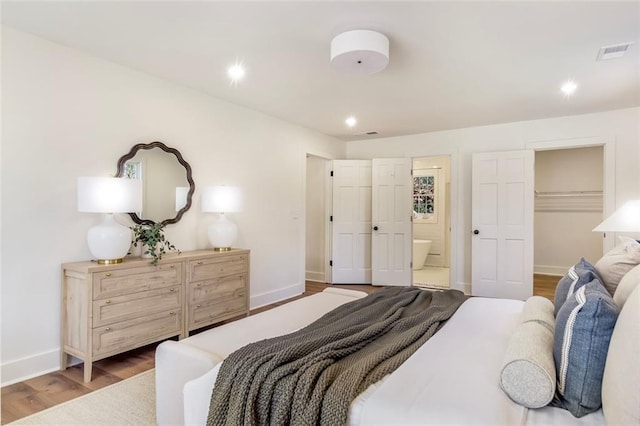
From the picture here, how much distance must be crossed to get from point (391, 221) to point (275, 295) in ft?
7.14

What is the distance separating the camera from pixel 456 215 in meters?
5.26

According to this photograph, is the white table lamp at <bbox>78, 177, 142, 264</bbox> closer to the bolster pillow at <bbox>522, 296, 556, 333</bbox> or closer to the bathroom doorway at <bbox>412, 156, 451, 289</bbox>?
the bolster pillow at <bbox>522, 296, 556, 333</bbox>

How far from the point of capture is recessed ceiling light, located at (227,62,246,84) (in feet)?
9.77

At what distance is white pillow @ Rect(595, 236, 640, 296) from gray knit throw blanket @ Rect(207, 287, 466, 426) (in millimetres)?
868

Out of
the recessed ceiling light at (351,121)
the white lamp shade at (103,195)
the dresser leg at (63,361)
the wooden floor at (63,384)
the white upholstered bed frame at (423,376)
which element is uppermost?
Result: the recessed ceiling light at (351,121)

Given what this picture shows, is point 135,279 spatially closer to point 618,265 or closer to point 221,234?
point 221,234

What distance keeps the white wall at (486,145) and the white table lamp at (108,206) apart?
13.6 feet

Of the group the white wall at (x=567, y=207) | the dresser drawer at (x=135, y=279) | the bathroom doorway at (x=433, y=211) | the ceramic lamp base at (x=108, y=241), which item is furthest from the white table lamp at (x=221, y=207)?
the white wall at (x=567, y=207)

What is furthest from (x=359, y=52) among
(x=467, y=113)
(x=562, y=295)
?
(x=467, y=113)

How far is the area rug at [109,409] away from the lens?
1.94 metres

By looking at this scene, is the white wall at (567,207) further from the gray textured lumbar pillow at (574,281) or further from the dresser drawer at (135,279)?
the dresser drawer at (135,279)

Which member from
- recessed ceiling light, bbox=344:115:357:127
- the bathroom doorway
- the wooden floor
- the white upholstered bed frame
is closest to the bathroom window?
the bathroom doorway

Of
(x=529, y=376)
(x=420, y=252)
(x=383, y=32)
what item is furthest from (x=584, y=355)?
(x=420, y=252)

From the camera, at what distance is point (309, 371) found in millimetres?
1235
